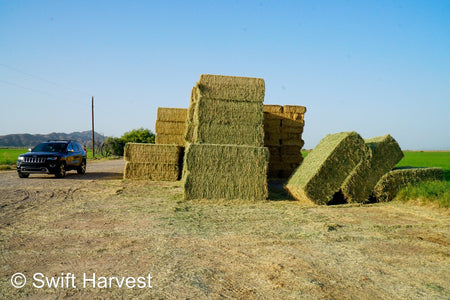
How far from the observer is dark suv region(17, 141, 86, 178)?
45.8ft

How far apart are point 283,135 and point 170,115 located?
4.65m

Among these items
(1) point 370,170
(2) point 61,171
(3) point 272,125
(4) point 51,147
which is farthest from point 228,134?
(4) point 51,147

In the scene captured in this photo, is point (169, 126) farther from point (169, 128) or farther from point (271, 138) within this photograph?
point (271, 138)

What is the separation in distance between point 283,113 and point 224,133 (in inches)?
166

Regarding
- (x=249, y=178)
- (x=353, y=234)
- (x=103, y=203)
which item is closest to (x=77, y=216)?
(x=103, y=203)

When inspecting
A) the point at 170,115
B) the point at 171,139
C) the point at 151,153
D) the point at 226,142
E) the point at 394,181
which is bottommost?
the point at 394,181

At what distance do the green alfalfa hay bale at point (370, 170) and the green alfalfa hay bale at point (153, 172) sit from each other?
21.6ft

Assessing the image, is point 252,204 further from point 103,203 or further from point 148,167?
point 148,167

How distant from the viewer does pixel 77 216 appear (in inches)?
262

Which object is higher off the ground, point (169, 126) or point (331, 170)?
point (169, 126)

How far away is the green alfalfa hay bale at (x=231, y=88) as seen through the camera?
10445 mm

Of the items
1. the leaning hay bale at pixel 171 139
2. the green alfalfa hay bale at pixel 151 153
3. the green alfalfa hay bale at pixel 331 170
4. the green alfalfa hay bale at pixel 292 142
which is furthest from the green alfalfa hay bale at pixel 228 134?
the leaning hay bale at pixel 171 139

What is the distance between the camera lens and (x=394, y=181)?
8.97 meters

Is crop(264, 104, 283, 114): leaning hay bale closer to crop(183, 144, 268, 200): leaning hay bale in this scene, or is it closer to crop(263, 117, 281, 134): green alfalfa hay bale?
crop(263, 117, 281, 134): green alfalfa hay bale
